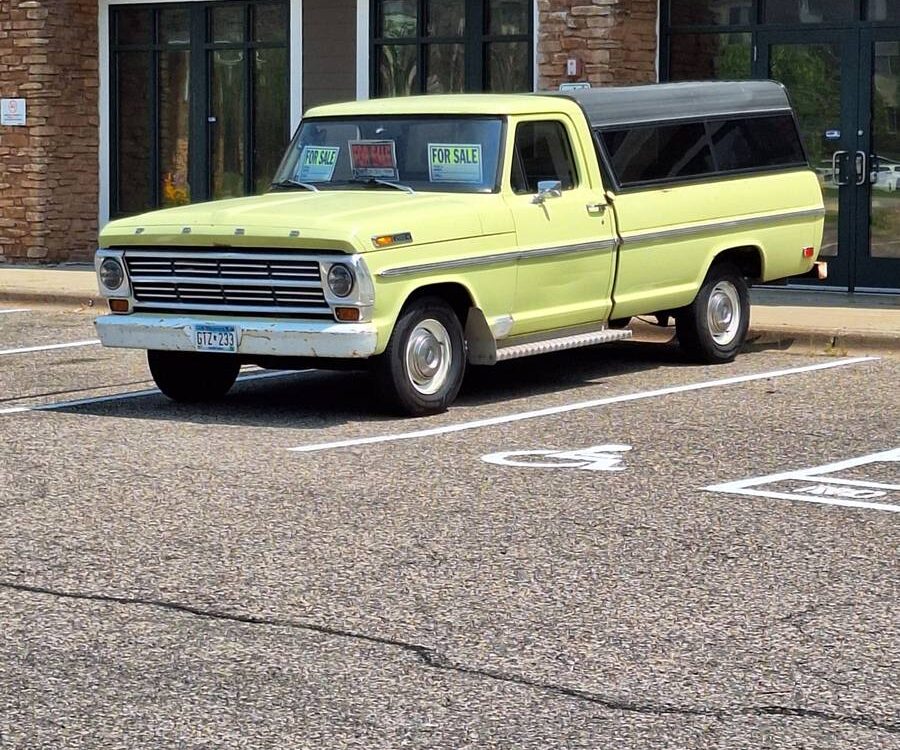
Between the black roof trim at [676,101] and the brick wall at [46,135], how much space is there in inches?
417

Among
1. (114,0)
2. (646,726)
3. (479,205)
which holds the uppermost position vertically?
(114,0)

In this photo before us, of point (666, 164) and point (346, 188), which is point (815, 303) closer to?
point (666, 164)

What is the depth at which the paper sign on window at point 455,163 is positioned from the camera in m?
11.5

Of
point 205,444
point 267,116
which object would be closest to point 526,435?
point 205,444

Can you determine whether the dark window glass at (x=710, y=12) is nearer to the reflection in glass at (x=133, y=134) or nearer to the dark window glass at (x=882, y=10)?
the dark window glass at (x=882, y=10)

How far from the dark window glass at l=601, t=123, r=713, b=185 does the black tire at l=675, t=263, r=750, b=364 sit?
78 centimetres

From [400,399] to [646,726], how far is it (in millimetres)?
5569

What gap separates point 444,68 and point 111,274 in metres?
9.59

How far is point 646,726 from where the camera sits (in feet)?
17.0

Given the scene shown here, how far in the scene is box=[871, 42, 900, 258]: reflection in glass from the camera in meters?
17.6

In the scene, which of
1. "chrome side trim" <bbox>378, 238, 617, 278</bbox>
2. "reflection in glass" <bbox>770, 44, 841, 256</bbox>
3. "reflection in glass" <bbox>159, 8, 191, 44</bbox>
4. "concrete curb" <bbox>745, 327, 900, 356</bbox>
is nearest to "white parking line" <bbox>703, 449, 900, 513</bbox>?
"chrome side trim" <bbox>378, 238, 617, 278</bbox>

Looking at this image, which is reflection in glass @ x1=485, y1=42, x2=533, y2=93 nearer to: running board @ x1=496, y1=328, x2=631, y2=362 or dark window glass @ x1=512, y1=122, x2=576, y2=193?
dark window glass @ x1=512, y1=122, x2=576, y2=193

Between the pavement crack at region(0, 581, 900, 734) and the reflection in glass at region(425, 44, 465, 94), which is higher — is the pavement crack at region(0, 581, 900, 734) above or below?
below

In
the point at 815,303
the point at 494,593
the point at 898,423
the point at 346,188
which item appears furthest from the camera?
the point at 815,303
